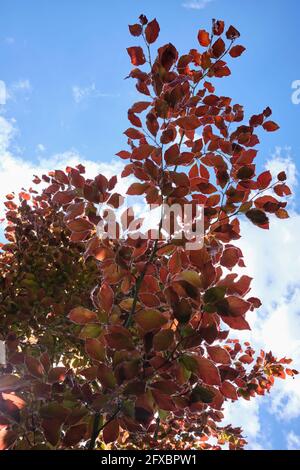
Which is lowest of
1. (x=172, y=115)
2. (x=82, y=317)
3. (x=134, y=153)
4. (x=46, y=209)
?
(x=82, y=317)

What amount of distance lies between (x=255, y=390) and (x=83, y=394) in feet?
7.30

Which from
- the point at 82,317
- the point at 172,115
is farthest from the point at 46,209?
the point at 82,317

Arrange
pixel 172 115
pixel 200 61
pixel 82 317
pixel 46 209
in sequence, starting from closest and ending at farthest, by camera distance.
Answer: pixel 82 317
pixel 172 115
pixel 200 61
pixel 46 209

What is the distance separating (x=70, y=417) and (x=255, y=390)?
7.52 feet

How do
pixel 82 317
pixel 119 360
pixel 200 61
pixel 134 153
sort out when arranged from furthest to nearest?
pixel 200 61, pixel 134 153, pixel 82 317, pixel 119 360

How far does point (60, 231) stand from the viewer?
370 cm

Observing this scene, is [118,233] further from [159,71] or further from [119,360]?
[159,71]

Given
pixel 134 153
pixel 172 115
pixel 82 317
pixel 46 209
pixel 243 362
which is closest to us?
pixel 82 317

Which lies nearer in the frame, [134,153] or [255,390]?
[134,153]

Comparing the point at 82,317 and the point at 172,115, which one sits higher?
the point at 172,115

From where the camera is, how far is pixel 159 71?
1.90m
